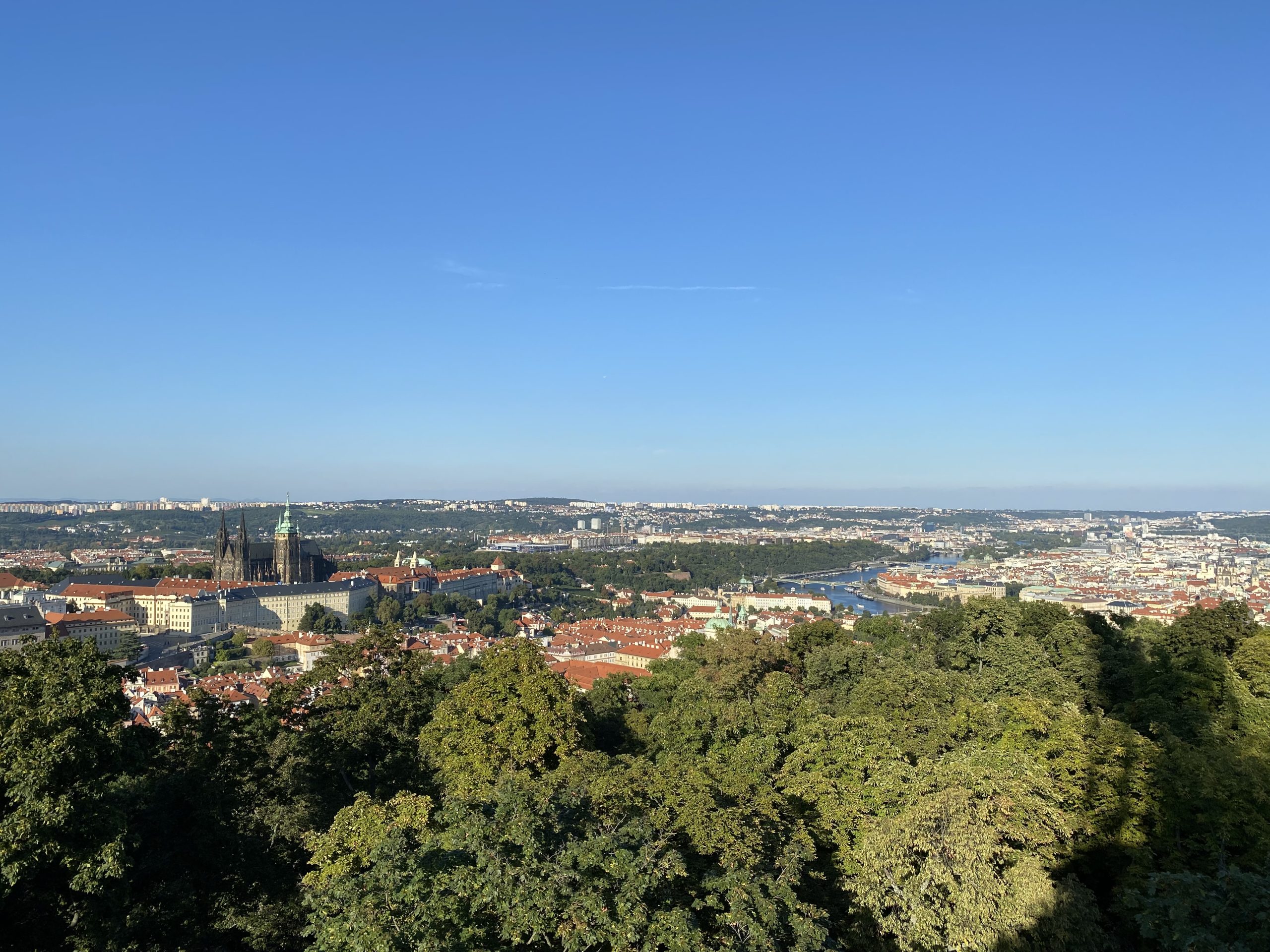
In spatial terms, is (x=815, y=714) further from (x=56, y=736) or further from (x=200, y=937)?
(x=56, y=736)

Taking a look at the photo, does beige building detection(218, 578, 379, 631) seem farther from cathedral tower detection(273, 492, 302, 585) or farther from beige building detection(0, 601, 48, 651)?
beige building detection(0, 601, 48, 651)

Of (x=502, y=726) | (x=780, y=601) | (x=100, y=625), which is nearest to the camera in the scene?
(x=502, y=726)

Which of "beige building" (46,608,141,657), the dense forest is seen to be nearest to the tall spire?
"beige building" (46,608,141,657)

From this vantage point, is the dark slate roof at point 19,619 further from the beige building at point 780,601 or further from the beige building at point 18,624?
the beige building at point 780,601

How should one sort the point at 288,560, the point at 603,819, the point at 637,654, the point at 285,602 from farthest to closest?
the point at 288,560
the point at 285,602
the point at 637,654
the point at 603,819

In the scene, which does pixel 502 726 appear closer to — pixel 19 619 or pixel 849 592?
pixel 19 619

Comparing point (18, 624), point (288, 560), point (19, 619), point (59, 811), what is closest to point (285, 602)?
point (288, 560)
